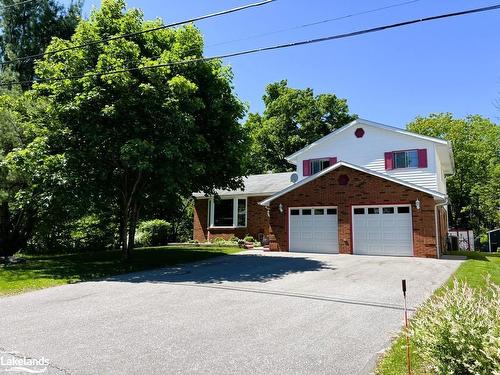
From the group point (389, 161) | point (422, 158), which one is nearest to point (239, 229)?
point (389, 161)

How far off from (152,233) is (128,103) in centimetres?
1615

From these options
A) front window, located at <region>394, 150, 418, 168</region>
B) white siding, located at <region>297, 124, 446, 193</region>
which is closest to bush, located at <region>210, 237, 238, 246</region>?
white siding, located at <region>297, 124, 446, 193</region>

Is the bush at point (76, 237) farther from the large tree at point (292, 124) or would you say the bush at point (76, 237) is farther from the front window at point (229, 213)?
the large tree at point (292, 124)

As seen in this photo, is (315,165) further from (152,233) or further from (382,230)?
(152,233)

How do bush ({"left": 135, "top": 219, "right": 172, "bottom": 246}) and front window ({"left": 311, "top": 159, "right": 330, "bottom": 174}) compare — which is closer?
front window ({"left": 311, "top": 159, "right": 330, "bottom": 174})

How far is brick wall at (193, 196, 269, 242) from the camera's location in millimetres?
25266

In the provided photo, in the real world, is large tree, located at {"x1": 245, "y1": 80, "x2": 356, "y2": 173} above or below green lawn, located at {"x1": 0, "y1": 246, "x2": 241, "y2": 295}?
above

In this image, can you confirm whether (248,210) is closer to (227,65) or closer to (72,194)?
(227,65)

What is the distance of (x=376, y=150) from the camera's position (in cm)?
2166

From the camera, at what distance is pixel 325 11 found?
9203 mm

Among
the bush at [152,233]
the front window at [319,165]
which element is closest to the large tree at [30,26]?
the bush at [152,233]

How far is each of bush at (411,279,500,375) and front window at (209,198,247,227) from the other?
21857 millimetres

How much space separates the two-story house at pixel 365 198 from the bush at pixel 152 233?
7446mm

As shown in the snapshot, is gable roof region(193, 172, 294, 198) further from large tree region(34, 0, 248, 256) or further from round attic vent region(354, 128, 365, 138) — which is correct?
large tree region(34, 0, 248, 256)
